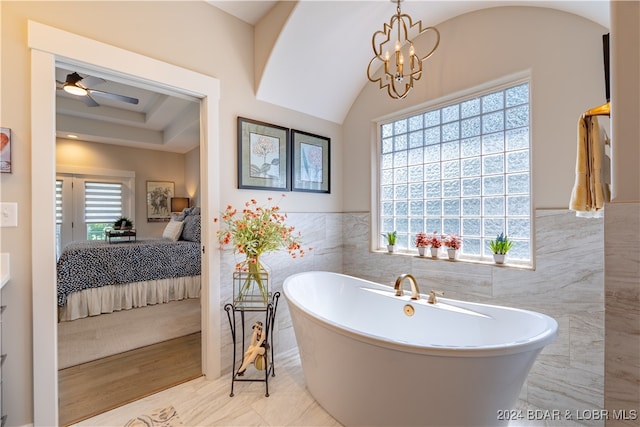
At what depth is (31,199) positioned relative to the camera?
1.55m

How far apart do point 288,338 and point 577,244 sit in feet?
7.61

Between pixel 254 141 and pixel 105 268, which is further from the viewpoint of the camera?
pixel 105 268

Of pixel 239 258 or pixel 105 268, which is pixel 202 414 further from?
pixel 105 268

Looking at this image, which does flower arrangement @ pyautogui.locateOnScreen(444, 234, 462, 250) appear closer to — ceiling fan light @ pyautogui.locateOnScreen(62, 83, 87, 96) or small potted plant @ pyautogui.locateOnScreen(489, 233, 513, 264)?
small potted plant @ pyautogui.locateOnScreen(489, 233, 513, 264)

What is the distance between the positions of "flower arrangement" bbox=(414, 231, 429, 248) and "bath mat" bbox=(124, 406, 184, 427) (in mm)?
2152

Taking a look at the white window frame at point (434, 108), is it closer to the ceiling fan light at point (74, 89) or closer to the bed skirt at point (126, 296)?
the bed skirt at point (126, 296)

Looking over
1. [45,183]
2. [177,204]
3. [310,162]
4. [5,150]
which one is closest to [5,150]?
[5,150]

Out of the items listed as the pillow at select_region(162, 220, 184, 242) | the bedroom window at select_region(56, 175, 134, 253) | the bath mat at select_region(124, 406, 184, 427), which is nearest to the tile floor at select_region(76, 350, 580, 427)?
the bath mat at select_region(124, 406, 184, 427)

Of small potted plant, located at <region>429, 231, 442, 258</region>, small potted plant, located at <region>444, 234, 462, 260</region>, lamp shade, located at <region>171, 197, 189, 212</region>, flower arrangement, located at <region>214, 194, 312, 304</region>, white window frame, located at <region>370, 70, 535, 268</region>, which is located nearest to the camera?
white window frame, located at <region>370, 70, 535, 268</region>

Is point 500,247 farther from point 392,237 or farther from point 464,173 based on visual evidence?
point 392,237

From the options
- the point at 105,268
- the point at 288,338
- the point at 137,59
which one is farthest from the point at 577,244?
the point at 105,268

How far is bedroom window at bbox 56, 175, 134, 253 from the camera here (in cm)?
522

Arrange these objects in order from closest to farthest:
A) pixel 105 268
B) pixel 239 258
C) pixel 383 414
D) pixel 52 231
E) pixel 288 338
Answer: pixel 383 414 < pixel 52 231 < pixel 239 258 < pixel 288 338 < pixel 105 268

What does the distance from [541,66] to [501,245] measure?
4.08 ft
